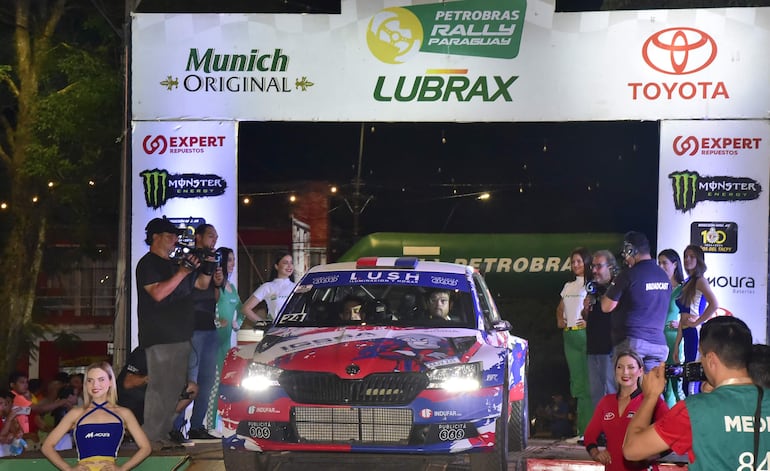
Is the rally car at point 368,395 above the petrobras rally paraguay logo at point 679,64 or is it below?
below

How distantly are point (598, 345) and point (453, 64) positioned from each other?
3.47m

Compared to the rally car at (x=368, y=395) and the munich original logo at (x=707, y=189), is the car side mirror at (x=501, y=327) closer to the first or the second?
the rally car at (x=368, y=395)

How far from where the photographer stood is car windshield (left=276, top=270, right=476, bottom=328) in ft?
30.6

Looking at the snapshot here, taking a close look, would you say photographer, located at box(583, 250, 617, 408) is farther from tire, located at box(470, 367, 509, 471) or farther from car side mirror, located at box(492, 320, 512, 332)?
tire, located at box(470, 367, 509, 471)

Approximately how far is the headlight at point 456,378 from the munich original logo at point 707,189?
5.18 metres

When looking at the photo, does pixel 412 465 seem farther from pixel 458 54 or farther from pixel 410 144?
pixel 410 144

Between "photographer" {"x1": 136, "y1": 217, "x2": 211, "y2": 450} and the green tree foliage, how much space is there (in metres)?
9.98

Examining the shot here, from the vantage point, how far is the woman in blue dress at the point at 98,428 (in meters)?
7.00

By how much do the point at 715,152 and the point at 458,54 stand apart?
9.97 ft

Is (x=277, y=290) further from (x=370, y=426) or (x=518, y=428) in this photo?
(x=370, y=426)

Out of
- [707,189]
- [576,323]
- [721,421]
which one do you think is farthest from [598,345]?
[721,421]

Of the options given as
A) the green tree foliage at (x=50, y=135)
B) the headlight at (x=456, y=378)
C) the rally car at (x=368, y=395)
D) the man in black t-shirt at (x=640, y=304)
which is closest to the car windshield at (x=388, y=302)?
the rally car at (x=368, y=395)

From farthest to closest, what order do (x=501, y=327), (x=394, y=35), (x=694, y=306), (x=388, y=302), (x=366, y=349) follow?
(x=394, y=35) < (x=694, y=306) < (x=388, y=302) < (x=501, y=327) < (x=366, y=349)

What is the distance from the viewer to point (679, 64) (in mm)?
12406
